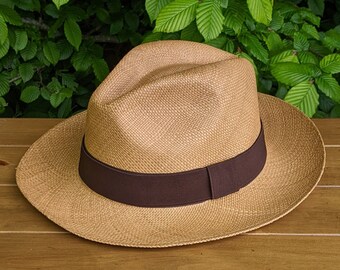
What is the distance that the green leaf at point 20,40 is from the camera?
6.99 ft

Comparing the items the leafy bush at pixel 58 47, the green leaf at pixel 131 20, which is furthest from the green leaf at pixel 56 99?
the green leaf at pixel 131 20

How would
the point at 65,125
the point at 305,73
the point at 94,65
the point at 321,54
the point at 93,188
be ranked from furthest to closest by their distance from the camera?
the point at 94,65
the point at 321,54
the point at 305,73
the point at 65,125
the point at 93,188

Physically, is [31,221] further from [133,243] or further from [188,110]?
[188,110]

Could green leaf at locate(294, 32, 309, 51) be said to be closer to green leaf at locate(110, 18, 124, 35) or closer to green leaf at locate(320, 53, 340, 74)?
green leaf at locate(320, 53, 340, 74)

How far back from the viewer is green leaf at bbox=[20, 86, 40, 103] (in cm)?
222

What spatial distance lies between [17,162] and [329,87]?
793mm

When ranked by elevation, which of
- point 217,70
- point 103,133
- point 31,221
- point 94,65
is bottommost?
point 94,65

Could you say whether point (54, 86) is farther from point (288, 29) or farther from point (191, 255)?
point (191, 255)

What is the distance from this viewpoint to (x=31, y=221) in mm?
1318

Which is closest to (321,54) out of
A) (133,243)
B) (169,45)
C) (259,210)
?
(169,45)

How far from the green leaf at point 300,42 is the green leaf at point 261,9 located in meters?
0.26

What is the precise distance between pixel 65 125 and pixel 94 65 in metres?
0.68

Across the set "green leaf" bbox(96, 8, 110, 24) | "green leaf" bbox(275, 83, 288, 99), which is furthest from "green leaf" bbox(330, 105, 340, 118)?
"green leaf" bbox(96, 8, 110, 24)

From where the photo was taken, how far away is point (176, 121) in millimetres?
1220
